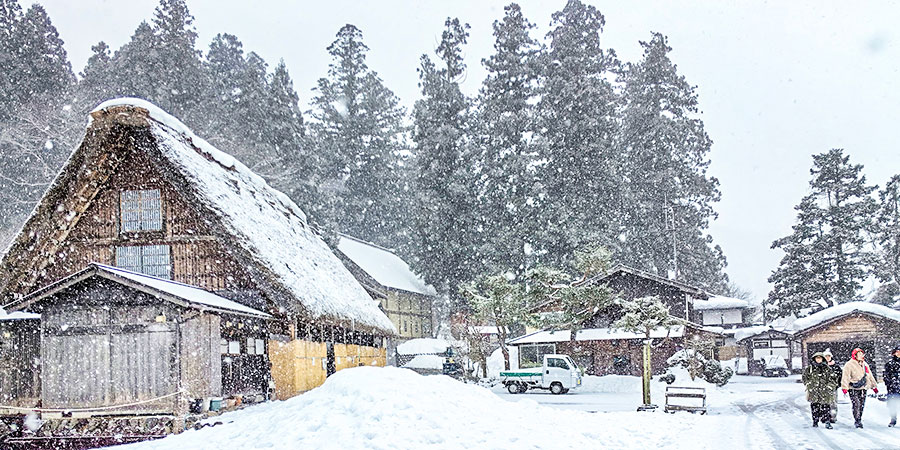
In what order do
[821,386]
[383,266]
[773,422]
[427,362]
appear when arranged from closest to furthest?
[821,386] < [773,422] < [427,362] < [383,266]

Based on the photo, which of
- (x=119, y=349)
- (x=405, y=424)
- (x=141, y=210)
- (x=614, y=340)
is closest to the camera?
(x=405, y=424)

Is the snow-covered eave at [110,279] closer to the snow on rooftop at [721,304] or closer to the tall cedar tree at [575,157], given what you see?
the tall cedar tree at [575,157]

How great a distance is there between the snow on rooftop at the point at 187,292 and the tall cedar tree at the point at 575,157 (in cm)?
2777

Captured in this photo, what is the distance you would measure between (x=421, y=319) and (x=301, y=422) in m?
39.4

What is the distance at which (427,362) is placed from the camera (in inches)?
1534

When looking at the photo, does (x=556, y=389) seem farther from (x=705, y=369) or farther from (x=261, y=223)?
(x=261, y=223)

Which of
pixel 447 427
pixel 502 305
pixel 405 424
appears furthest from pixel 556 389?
pixel 405 424

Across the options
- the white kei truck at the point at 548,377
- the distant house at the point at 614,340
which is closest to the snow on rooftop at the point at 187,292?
the white kei truck at the point at 548,377

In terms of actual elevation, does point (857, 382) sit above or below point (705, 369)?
above

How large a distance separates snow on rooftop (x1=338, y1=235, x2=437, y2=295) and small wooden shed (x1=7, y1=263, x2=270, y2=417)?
26.9 metres

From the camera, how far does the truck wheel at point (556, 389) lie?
27.5 meters

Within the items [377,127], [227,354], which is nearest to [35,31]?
[377,127]

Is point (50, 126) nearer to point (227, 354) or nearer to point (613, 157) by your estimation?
point (227, 354)

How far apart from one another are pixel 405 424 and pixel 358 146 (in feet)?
168
